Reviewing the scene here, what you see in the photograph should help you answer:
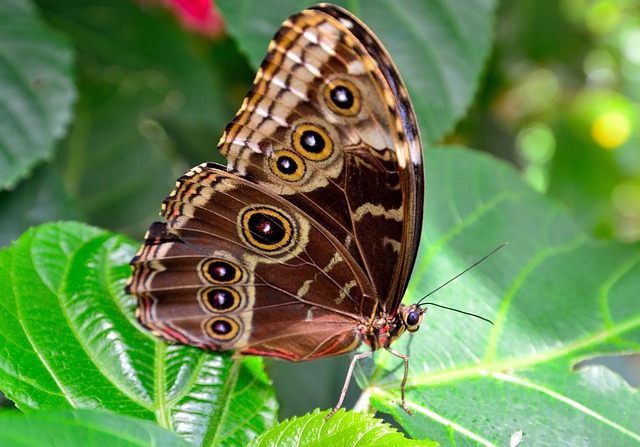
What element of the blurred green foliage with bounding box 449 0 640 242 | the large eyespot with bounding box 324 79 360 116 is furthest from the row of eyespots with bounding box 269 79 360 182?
the blurred green foliage with bounding box 449 0 640 242

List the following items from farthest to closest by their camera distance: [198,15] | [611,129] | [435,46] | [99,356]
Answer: [611,129] < [198,15] < [435,46] < [99,356]

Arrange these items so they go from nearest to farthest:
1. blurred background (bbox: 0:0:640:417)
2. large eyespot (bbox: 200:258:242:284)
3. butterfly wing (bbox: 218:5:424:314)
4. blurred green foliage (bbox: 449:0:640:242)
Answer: butterfly wing (bbox: 218:5:424:314), large eyespot (bbox: 200:258:242:284), blurred background (bbox: 0:0:640:417), blurred green foliage (bbox: 449:0:640:242)

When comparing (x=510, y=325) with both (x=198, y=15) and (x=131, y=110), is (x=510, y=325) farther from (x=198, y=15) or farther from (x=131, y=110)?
(x=198, y=15)

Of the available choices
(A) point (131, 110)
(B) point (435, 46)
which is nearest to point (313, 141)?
(B) point (435, 46)

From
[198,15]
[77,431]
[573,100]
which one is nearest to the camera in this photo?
[77,431]

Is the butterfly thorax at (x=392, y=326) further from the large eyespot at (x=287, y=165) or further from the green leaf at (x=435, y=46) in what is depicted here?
the green leaf at (x=435, y=46)

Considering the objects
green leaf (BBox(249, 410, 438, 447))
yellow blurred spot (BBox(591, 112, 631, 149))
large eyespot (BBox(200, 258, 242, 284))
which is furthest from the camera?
yellow blurred spot (BBox(591, 112, 631, 149))

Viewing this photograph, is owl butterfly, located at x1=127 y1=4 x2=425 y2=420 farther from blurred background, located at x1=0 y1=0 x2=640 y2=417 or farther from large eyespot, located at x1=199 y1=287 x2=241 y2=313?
blurred background, located at x1=0 y1=0 x2=640 y2=417

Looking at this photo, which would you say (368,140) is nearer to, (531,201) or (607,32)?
(531,201)
